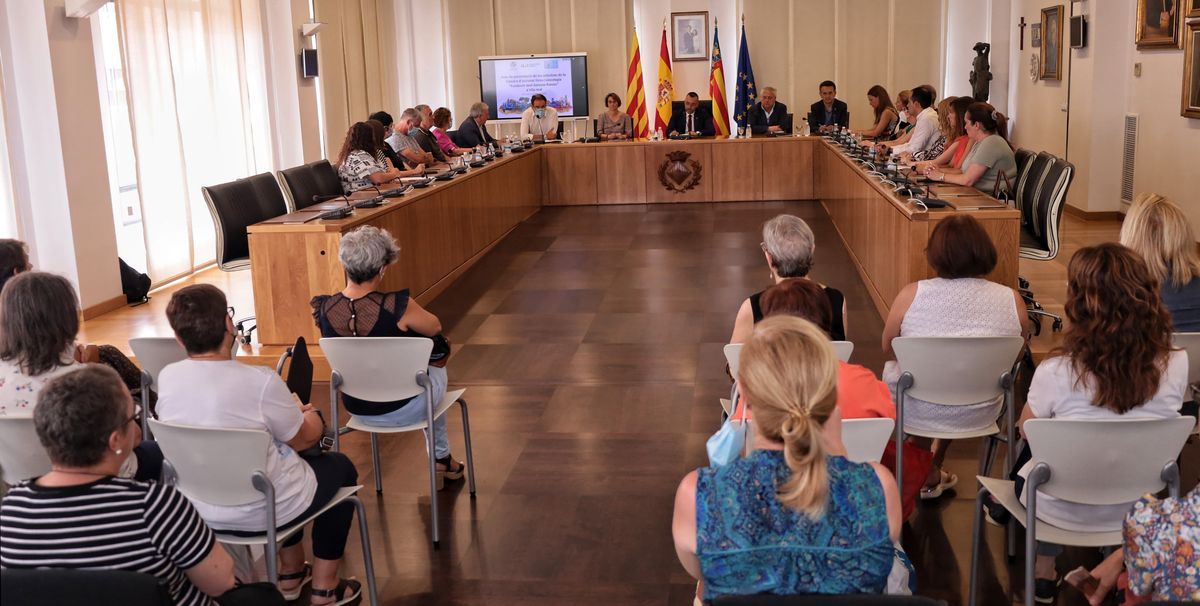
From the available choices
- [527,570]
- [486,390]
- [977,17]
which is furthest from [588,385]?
[977,17]

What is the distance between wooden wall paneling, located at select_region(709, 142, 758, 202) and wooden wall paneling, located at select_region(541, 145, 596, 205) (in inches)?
59.4

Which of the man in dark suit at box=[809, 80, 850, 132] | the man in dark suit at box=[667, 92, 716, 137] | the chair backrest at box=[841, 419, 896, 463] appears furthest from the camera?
the man in dark suit at box=[809, 80, 850, 132]

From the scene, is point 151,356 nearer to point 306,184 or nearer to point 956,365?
point 956,365

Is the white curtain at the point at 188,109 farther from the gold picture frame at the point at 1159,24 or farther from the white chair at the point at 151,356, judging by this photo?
the gold picture frame at the point at 1159,24

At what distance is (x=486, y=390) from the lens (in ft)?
19.1

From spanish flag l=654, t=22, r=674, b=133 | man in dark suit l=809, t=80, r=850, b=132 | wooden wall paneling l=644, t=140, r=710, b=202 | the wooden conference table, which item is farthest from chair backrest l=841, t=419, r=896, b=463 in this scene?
spanish flag l=654, t=22, r=674, b=133

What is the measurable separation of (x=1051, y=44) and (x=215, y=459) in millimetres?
11603

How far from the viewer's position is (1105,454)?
2.83m

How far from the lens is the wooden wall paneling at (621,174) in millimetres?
13320

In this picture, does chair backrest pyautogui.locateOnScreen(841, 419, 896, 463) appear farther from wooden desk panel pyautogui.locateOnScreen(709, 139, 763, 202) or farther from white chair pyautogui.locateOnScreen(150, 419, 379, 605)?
wooden desk panel pyautogui.locateOnScreen(709, 139, 763, 202)

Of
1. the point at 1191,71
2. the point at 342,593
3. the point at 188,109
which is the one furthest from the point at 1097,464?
the point at 188,109

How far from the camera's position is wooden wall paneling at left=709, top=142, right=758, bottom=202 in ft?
A: 42.9

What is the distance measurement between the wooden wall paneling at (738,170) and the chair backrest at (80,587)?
1147cm

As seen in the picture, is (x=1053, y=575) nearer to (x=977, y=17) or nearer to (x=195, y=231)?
(x=195, y=231)
